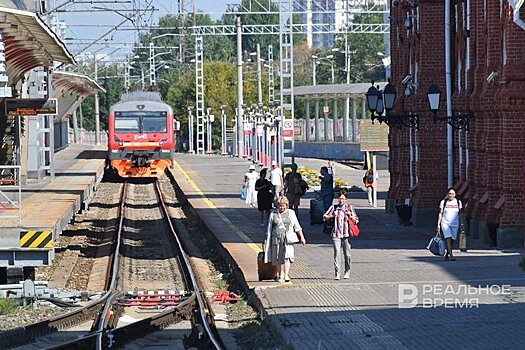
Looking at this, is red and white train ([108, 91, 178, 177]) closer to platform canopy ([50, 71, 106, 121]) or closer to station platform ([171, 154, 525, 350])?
platform canopy ([50, 71, 106, 121])

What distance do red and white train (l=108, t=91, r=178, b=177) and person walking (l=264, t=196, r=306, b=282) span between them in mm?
33553

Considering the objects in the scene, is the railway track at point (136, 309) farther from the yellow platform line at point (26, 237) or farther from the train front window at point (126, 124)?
the train front window at point (126, 124)

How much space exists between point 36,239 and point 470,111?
10.6 m

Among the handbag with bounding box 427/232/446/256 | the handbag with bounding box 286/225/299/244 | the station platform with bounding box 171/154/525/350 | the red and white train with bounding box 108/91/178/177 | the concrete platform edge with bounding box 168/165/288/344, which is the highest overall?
the red and white train with bounding box 108/91/178/177

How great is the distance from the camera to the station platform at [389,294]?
1416cm

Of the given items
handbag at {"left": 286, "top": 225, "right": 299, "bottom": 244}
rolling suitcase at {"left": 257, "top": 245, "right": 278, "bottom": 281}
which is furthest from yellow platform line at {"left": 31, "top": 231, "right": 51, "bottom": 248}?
handbag at {"left": 286, "top": 225, "right": 299, "bottom": 244}

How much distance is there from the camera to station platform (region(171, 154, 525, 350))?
46.5 ft

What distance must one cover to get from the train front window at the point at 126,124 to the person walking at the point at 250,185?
15255mm

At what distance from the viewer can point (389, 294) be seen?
18188mm

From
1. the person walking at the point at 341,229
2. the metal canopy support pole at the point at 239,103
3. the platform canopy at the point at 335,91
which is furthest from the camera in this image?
the platform canopy at the point at 335,91

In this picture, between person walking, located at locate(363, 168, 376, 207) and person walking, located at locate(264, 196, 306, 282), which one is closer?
person walking, located at locate(264, 196, 306, 282)

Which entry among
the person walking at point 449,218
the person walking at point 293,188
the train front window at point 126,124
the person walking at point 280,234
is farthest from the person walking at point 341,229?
the train front window at point 126,124

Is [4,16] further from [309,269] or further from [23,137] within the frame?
[23,137]

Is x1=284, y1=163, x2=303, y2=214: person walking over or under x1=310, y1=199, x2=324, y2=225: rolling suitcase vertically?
over
